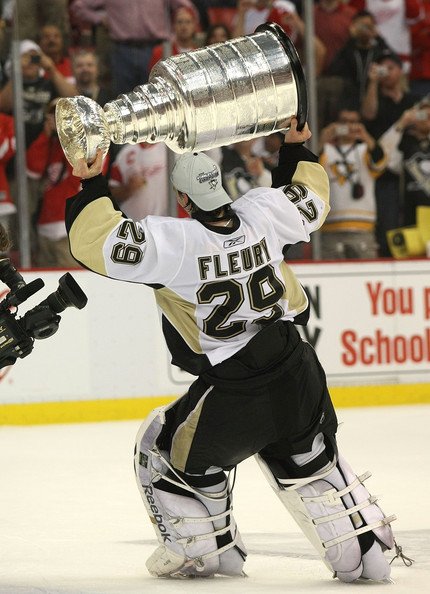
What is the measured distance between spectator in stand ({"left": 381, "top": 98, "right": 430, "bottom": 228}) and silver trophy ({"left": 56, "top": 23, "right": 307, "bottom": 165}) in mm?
5135

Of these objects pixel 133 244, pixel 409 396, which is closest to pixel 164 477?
pixel 133 244

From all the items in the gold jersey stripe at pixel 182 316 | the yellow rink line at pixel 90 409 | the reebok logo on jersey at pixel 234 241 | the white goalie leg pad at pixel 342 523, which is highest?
the reebok logo on jersey at pixel 234 241

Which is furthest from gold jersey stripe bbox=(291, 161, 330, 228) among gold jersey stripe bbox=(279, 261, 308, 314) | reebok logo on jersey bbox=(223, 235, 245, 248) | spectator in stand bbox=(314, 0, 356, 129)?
spectator in stand bbox=(314, 0, 356, 129)

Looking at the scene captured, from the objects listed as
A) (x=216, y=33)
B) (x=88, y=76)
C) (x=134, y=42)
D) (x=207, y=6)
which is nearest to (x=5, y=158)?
(x=88, y=76)

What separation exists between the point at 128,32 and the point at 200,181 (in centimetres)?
477

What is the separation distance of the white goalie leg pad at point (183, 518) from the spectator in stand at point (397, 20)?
5.57 m

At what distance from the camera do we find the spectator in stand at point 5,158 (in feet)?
24.7

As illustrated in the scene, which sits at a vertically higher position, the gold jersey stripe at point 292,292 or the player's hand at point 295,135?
the player's hand at point 295,135

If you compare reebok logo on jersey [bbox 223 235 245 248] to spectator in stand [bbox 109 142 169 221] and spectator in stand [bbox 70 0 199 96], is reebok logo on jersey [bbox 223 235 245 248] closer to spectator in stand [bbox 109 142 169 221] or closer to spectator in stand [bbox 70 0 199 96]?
spectator in stand [bbox 109 142 169 221]

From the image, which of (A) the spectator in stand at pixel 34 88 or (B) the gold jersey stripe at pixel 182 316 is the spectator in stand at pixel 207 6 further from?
(B) the gold jersey stripe at pixel 182 316

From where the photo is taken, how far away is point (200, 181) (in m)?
3.29

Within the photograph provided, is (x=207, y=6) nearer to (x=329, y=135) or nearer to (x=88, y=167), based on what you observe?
(x=329, y=135)

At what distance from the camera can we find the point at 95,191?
10.3 feet

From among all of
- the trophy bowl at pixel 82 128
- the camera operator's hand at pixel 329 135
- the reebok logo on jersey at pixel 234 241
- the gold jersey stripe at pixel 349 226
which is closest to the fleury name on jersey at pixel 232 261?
the reebok logo on jersey at pixel 234 241
